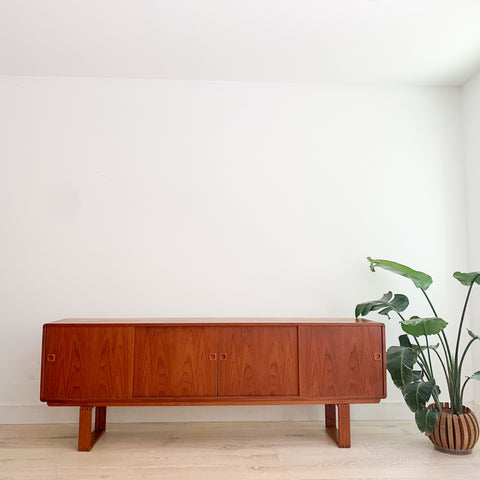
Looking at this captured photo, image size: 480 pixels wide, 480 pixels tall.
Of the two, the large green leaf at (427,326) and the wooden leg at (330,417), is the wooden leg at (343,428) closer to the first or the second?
the wooden leg at (330,417)

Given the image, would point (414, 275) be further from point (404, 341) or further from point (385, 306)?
point (404, 341)

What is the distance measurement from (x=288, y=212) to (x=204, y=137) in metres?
0.82

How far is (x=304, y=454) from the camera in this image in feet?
8.46

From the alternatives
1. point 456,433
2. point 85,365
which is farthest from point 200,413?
point 456,433

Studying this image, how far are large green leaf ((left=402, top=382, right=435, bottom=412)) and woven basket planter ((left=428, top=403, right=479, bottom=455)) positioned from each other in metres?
0.21

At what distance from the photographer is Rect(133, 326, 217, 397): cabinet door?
2.68 metres

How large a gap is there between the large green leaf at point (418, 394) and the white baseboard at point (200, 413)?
29.8 inches

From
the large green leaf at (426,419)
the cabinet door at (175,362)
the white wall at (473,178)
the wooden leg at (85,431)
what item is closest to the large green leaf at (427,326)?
the large green leaf at (426,419)

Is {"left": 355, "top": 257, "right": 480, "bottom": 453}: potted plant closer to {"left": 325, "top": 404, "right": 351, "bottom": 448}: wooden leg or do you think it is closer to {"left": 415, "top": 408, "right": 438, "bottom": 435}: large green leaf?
{"left": 415, "top": 408, "right": 438, "bottom": 435}: large green leaf

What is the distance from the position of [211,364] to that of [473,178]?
2.28 meters

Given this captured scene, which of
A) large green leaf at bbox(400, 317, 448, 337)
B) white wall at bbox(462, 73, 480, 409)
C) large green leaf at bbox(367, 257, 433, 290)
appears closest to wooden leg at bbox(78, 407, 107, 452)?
large green leaf at bbox(400, 317, 448, 337)

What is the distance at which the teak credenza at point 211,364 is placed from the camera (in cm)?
266

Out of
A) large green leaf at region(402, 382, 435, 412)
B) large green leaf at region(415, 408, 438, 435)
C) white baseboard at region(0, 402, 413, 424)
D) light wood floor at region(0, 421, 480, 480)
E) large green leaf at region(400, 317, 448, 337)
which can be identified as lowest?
light wood floor at region(0, 421, 480, 480)

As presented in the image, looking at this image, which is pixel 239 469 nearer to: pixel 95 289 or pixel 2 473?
pixel 2 473
